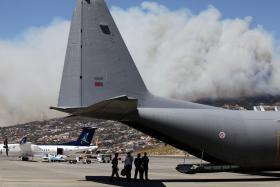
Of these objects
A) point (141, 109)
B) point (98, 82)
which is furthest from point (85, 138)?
point (98, 82)

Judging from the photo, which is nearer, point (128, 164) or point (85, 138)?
point (128, 164)

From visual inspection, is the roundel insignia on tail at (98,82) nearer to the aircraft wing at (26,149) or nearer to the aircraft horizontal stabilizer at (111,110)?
the aircraft horizontal stabilizer at (111,110)

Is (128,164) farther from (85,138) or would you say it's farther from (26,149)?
(85,138)

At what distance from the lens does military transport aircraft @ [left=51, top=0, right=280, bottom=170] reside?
27.0m

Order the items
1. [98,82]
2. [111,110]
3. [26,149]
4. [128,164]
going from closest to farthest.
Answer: [111,110]
[98,82]
[128,164]
[26,149]

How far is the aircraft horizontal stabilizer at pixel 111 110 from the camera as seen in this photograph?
24.0m

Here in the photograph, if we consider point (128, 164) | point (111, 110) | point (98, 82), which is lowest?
point (128, 164)

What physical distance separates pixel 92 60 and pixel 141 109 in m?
4.02

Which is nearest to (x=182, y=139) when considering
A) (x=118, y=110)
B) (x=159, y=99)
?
(x=159, y=99)

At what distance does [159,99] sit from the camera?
28.9 m

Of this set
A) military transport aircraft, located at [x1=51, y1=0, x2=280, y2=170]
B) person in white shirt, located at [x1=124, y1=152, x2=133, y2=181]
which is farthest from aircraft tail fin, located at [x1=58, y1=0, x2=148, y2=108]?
person in white shirt, located at [x1=124, y1=152, x2=133, y2=181]

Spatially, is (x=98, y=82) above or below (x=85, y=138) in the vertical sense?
above

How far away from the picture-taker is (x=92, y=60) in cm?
2725

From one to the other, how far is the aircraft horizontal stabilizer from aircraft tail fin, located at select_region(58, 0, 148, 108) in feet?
1.96
